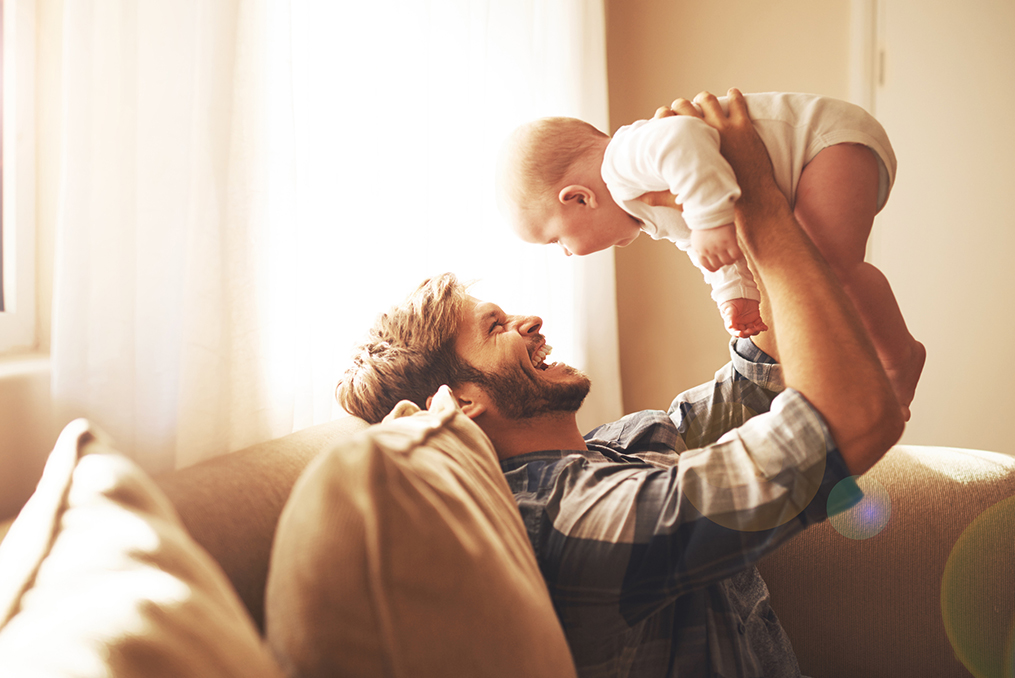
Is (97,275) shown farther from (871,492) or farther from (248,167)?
(871,492)

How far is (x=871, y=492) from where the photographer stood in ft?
3.70

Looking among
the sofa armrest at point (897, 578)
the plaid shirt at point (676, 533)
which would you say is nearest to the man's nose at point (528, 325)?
the plaid shirt at point (676, 533)

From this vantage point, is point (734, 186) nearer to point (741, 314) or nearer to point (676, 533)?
point (741, 314)

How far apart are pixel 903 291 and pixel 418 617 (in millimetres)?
2524

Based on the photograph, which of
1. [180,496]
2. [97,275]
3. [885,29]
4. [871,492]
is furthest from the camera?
[885,29]

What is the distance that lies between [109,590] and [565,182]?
3.23ft

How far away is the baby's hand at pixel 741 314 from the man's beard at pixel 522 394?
324mm

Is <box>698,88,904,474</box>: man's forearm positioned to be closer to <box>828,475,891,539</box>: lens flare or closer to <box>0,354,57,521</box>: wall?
<box>828,475,891,539</box>: lens flare

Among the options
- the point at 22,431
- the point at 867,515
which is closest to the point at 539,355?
the point at 867,515

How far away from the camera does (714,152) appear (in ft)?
2.75

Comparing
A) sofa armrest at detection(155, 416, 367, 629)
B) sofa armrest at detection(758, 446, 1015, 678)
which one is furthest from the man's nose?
sofa armrest at detection(758, 446, 1015, 678)

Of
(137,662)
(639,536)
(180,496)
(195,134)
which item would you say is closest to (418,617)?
(137,662)

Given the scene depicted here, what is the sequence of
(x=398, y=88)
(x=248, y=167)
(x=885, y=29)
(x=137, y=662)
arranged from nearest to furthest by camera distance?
1. (x=137, y=662)
2. (x=248, y=167)
3. (x=398, y=88)
4. (x=885, y=29)

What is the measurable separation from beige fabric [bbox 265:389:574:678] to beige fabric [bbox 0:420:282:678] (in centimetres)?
3
